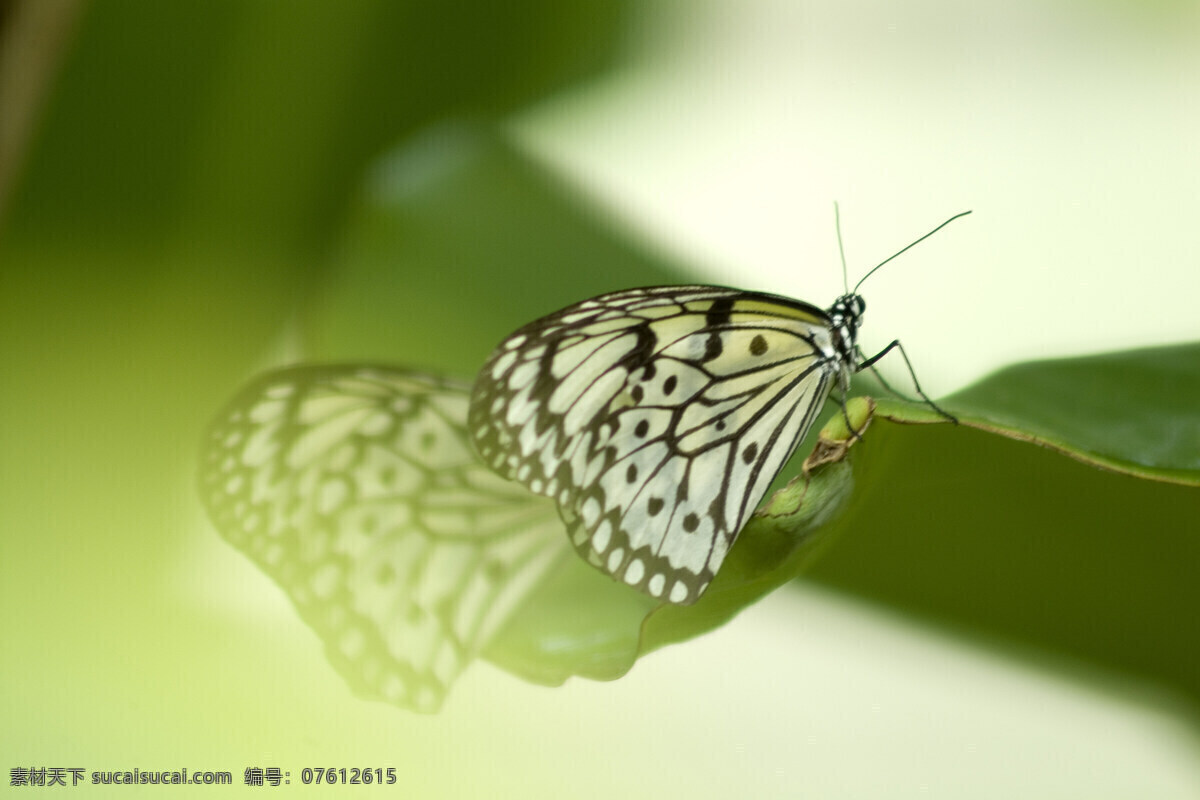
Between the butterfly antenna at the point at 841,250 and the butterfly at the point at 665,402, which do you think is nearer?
the butterfly at the point at 665,402

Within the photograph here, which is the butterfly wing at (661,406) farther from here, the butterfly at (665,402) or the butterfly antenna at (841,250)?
the butterfly antenna at (841,250)

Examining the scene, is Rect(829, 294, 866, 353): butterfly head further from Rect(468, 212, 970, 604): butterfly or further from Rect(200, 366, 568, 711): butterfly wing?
Rect(200, 366, 568, 711): butterfly wing

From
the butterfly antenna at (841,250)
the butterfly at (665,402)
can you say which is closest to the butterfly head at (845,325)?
the butterfly at (665,402)

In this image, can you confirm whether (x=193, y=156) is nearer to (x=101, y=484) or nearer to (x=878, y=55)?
(x=101, y=484)

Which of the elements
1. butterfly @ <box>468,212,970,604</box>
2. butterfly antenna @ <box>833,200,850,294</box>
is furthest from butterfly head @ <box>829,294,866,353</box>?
butterfly antenna @ <box>833,200,850,294</box>

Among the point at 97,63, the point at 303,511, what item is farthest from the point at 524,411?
the point at 97,63

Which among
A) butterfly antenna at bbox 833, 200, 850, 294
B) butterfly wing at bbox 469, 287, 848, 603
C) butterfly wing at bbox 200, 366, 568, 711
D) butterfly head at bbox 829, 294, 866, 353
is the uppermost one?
butterfly antenna at bbox 833, 200, 850, 294
